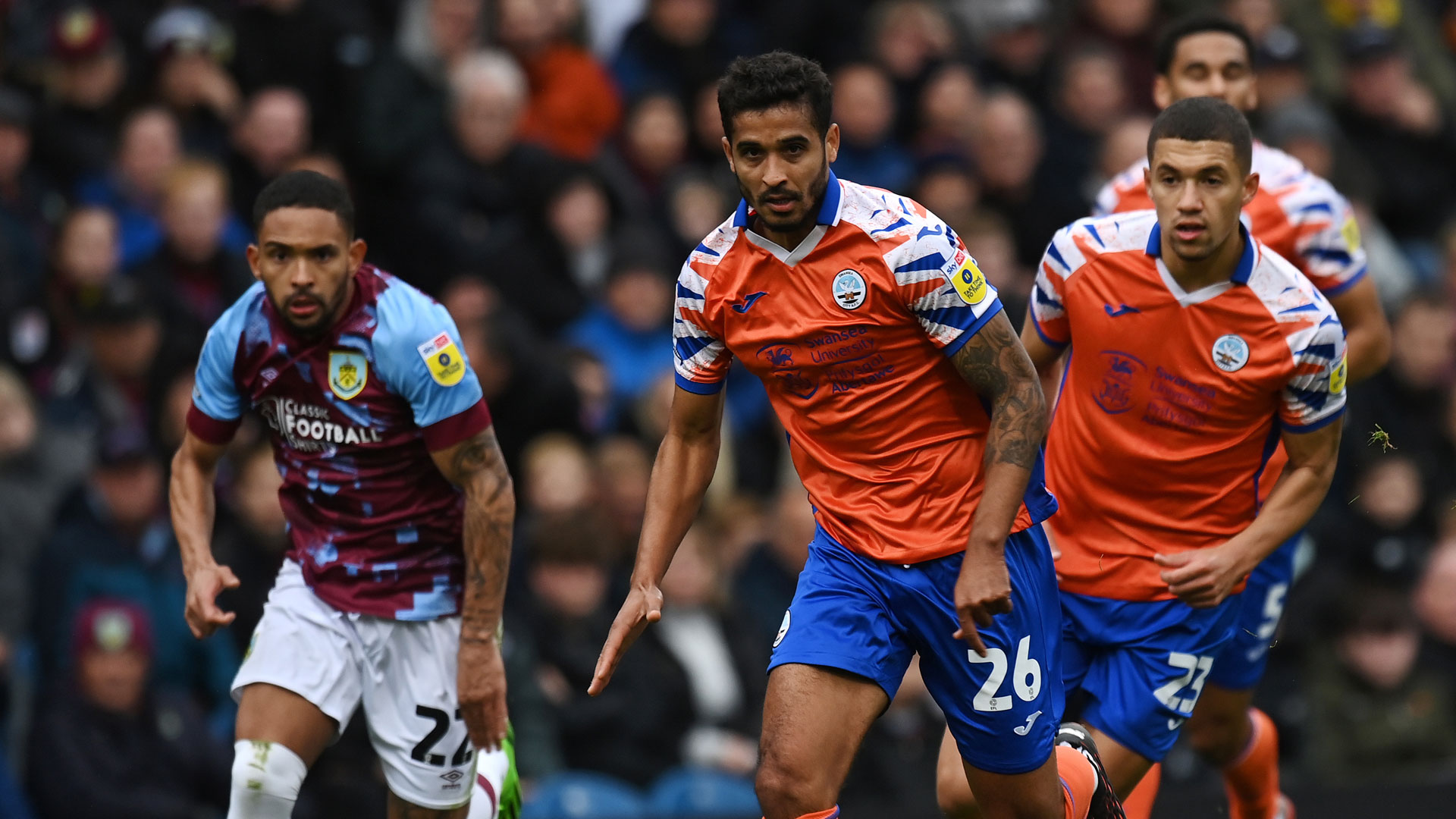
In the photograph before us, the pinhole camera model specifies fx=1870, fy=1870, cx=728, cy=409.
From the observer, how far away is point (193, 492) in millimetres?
6645

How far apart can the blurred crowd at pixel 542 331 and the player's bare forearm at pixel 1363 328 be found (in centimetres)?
360

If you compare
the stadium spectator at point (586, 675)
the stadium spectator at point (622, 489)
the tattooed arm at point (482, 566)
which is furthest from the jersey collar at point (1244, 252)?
the stadium spectator at point (622, 489)

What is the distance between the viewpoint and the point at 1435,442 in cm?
1186

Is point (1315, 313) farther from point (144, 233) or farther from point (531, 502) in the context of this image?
point (144, 233)

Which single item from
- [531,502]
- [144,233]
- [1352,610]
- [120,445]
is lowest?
[1352,610]

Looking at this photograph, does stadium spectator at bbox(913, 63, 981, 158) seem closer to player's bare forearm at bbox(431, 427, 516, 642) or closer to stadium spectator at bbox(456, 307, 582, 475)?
stadium spectator at bbox(456, 307, 582, 475)

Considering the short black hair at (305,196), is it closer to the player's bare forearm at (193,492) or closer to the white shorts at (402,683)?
the player's bare forearm at (193,492)

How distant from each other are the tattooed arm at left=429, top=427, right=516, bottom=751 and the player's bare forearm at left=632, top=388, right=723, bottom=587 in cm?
63

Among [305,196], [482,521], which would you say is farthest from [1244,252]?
[305,196]

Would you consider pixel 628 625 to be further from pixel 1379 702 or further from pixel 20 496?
pixel 1379 702

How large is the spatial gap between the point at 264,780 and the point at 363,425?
1.24m

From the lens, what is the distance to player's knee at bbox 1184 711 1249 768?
7.27m

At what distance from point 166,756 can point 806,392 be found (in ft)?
14.7

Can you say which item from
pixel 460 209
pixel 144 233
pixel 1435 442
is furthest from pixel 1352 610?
pixel 144 233
